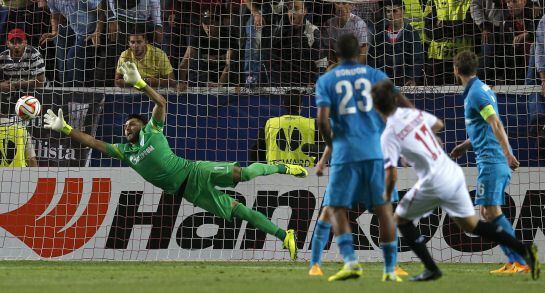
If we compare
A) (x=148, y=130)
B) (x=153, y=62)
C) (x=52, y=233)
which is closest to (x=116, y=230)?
(x=52, y=233)

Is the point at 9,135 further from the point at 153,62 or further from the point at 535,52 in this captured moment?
the point at 535,52

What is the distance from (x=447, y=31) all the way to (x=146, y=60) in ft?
15.9

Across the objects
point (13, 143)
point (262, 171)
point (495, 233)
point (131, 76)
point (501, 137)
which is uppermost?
point (131, 76)

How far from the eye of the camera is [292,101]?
14.1 meters

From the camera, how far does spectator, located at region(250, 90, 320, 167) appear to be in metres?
14.1

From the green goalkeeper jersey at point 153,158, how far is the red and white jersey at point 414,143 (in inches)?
203

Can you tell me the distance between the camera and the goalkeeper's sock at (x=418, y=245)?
8180mm

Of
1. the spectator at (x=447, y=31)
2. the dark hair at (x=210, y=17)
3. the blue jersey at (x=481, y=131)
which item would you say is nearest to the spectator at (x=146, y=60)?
the dark hair at (x=210, y=17)

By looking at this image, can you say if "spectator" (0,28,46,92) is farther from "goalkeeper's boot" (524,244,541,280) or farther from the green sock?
"goalkeeper's boot" (524,244,541,280)

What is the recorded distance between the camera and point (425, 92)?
14086 mm

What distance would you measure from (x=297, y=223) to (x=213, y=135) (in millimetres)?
1919

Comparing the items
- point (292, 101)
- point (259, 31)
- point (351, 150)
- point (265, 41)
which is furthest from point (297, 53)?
point (351, 150)

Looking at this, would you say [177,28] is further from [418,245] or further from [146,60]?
[418,245]

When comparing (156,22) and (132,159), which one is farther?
(156,22)
